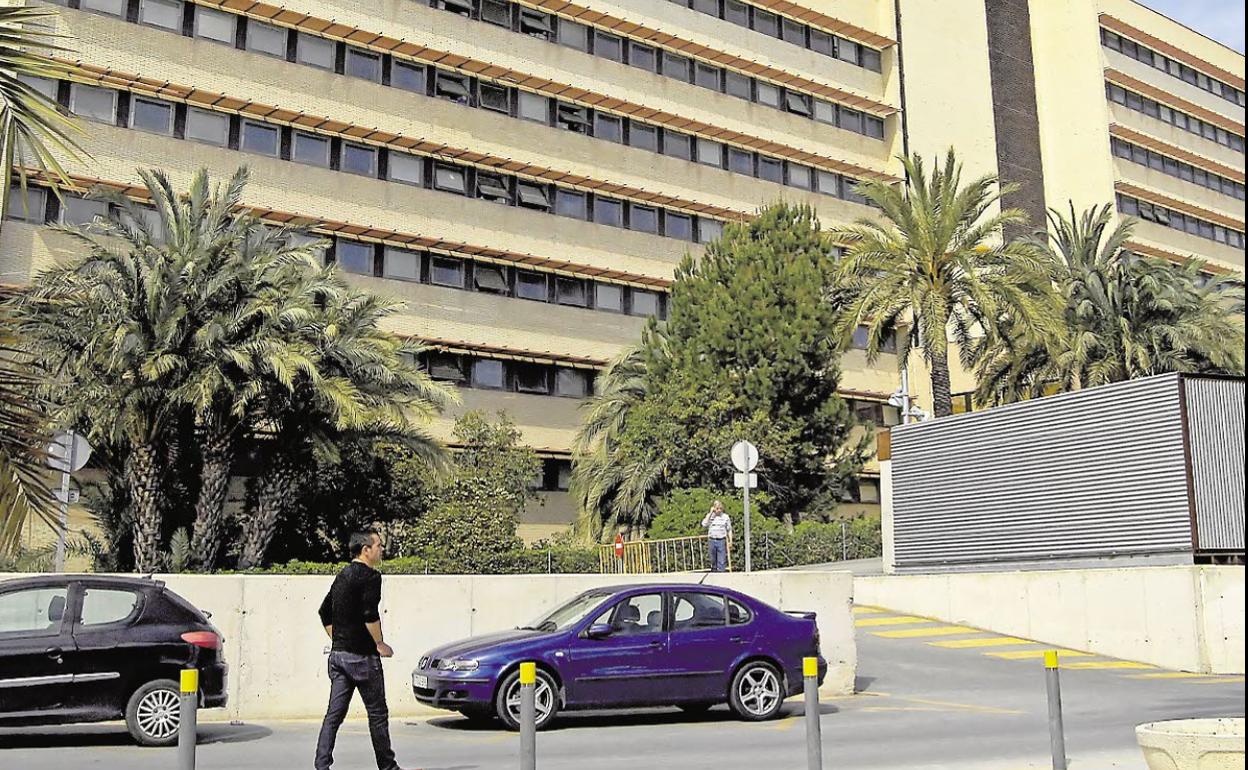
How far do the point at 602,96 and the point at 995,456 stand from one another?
25.3 m

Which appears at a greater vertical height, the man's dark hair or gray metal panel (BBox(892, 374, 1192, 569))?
gray metal panel (BBox(892, 374, 1192, 569))

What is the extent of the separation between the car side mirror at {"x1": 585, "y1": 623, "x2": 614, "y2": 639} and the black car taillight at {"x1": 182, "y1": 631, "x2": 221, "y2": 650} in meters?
3.58

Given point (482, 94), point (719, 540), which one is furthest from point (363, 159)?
point (719, 540)

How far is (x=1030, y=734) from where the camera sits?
12156 mm

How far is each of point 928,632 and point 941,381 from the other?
11793 mm

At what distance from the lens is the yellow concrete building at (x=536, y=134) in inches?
1427

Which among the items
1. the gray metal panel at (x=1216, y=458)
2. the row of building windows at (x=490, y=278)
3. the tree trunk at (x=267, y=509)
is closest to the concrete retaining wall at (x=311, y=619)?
the gray metal panel at (x=1216, y=458)

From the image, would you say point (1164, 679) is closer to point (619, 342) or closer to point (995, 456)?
point (995, 456)

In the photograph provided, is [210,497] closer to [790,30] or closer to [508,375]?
[508,375]

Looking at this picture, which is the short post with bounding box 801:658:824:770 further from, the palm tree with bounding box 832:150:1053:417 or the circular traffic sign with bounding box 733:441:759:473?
the palm tree with bounding box 832:150:1053:417

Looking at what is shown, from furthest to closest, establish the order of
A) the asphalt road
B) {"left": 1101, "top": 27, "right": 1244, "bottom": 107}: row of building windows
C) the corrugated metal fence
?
{"left": 1101, "top": 27, "right": 1244, "bottom": 107}: row of building windows, the corrugated metal fence, the asphalt road

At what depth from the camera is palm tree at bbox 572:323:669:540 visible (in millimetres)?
33750

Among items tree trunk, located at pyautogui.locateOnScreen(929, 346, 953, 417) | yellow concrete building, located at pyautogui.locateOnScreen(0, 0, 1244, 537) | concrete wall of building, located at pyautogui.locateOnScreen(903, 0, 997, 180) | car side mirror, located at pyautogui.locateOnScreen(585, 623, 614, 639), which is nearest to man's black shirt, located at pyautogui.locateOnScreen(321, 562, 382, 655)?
car side mirror, located at pyautogui.locateOnScreen(585, 623, 614, 639)

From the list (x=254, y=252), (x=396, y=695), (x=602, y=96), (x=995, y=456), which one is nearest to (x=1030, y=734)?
(x=396, y=695)
